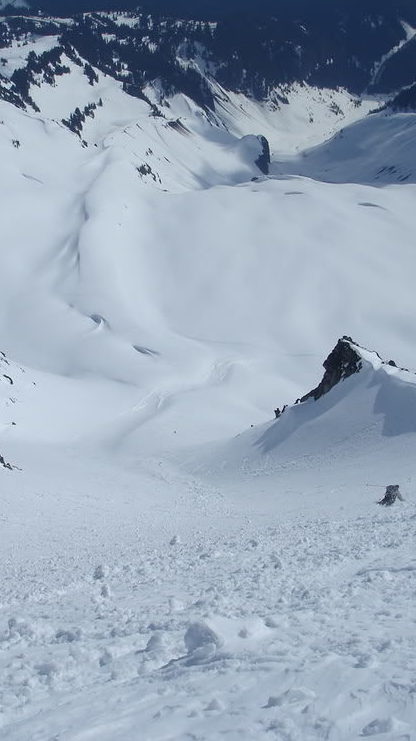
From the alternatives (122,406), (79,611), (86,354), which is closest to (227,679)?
(79,611)

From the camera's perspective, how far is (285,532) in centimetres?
1580

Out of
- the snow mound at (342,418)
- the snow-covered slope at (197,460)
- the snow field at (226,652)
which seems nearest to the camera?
the snow field at (226,652)

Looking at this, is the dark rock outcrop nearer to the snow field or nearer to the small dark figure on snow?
the small dark figure on snow

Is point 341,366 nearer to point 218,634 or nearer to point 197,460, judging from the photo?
point 197,460

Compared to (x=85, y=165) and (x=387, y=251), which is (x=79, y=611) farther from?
(x=85, y=165)

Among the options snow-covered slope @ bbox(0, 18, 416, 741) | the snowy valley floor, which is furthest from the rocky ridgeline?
the snowy valley floor

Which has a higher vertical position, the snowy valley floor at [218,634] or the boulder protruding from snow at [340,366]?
the boulder protruding from snow at [340,366]

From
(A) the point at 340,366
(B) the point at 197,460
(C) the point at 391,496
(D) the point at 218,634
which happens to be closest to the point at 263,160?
(A) the point at 340,366

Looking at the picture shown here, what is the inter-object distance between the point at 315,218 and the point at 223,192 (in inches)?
681

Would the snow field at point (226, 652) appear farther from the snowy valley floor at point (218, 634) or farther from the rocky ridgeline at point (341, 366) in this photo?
the rocky ridgeline at point (341, 366)

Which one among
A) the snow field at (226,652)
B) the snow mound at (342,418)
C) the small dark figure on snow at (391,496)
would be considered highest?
the snow mound at (342,418)

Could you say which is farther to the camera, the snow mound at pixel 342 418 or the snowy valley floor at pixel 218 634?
the snow mound at pixel 342 418

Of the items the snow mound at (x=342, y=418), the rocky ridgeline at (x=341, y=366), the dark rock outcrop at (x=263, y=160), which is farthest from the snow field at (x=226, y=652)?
the dark rock outcrop at (x=263, y=160)

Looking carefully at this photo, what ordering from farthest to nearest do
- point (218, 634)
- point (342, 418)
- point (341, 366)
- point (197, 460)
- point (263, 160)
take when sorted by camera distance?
point (263, 160) < point (341, 366) < point (197, 460) < point (342, 418) < point (218, 634)
